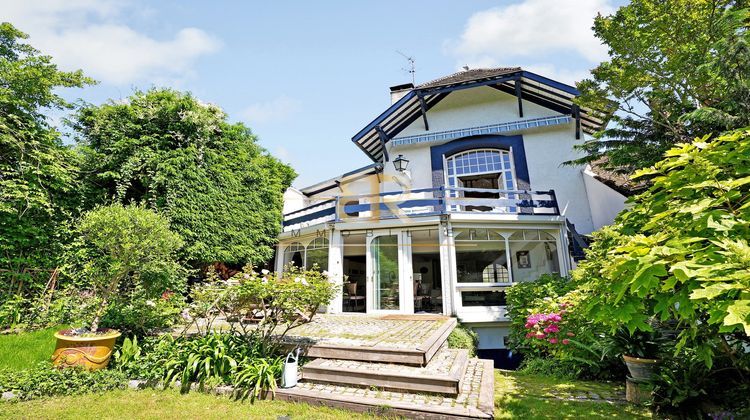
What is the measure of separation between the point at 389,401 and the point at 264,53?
7.23m

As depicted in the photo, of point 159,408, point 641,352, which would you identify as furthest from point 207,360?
point 641,352

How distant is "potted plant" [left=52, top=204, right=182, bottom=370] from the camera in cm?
534

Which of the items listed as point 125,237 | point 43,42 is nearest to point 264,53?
point 125,237

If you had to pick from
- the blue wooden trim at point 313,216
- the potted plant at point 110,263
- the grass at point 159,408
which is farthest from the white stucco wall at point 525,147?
the grass at point 159,408

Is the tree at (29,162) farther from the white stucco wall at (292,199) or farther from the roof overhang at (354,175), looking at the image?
the roof overhang at (354,175)

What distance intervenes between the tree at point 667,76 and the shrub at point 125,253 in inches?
426

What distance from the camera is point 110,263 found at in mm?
6680

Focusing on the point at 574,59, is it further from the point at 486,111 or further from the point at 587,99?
the point at 486,111

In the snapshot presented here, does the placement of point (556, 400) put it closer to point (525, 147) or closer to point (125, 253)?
point (125, 253)

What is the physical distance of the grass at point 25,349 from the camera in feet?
17.6

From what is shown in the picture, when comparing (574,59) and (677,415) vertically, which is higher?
(574,59)

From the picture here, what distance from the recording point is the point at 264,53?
23.7 feet

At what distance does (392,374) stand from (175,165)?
895cm

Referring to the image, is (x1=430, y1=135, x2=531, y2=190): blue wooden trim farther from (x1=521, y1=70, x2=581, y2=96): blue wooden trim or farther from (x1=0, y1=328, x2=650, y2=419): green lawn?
(x1=0, y1=328, x2=650, y2=419): green lawn
